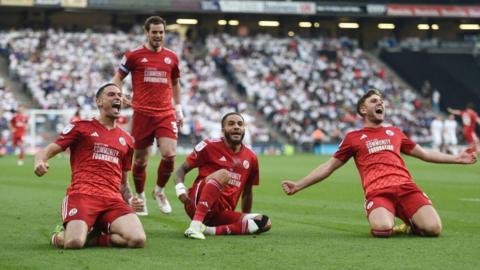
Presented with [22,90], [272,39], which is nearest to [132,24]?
[272,39]

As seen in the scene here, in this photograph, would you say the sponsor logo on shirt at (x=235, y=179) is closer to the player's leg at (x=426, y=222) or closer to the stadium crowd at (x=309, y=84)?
the player's leg at (x=426, y=222)

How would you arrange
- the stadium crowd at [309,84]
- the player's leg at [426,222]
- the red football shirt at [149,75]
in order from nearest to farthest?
the player's leg at [426,222]
the red football shirt at [149,75]
the stadium crowd at [309,84]

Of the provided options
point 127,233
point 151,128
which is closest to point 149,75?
point 151,128

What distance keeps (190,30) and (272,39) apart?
4.65 meters

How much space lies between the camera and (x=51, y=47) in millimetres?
46875

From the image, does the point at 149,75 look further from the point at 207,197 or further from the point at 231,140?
the point at 207,197

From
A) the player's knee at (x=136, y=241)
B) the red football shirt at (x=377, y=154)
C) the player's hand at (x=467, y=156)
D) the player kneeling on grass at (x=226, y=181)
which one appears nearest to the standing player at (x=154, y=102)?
the player kneeling on grass at (x=226, y=181)

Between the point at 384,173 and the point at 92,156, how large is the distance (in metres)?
3.13

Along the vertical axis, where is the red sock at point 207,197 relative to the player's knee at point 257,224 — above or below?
above

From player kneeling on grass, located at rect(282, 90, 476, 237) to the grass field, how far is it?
0.74ft

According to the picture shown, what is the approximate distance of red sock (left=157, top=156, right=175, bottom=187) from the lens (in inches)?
517

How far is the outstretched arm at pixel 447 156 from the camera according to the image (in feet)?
34.0

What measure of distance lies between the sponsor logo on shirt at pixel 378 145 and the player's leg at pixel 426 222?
0.81 m

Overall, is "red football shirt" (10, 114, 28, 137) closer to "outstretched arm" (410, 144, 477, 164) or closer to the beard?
the beard
